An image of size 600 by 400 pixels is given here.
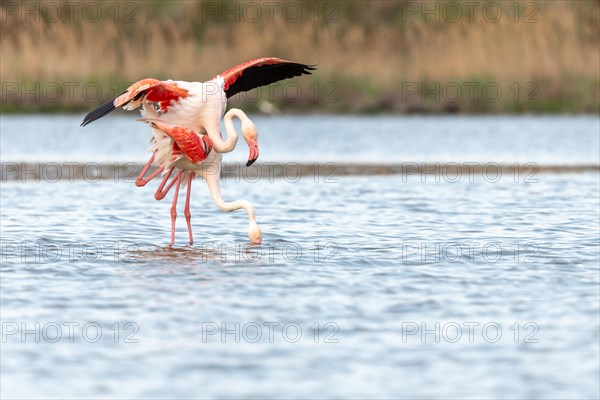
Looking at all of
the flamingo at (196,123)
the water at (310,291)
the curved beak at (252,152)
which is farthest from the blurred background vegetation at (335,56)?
the curved beak at (252,152)

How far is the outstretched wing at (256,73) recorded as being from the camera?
1101 centimetres

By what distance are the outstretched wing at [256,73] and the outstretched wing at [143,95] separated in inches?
19.9

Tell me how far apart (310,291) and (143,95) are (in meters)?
2.43

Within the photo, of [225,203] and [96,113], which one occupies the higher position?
[96,113]

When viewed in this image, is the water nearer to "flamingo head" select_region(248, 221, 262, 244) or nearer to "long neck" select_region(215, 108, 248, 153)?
"flamingo head" select_region(248, 221, 262, 244)

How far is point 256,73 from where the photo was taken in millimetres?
11445

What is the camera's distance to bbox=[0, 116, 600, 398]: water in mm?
6641

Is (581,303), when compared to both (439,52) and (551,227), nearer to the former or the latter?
(551,227)

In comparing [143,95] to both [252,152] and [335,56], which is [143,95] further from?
[335,56]

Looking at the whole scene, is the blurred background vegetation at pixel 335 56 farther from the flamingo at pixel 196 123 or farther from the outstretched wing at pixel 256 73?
the flamingo at pixel 196 123

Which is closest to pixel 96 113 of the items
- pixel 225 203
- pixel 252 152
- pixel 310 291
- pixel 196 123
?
pixel 252 152

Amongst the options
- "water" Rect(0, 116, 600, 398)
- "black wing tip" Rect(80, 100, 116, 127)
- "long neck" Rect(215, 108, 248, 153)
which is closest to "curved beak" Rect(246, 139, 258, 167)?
"long neck" Rect(215, 108, 248, 153)

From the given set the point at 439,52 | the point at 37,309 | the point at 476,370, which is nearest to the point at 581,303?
the point at 476,370

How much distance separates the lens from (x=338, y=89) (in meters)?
25.8
